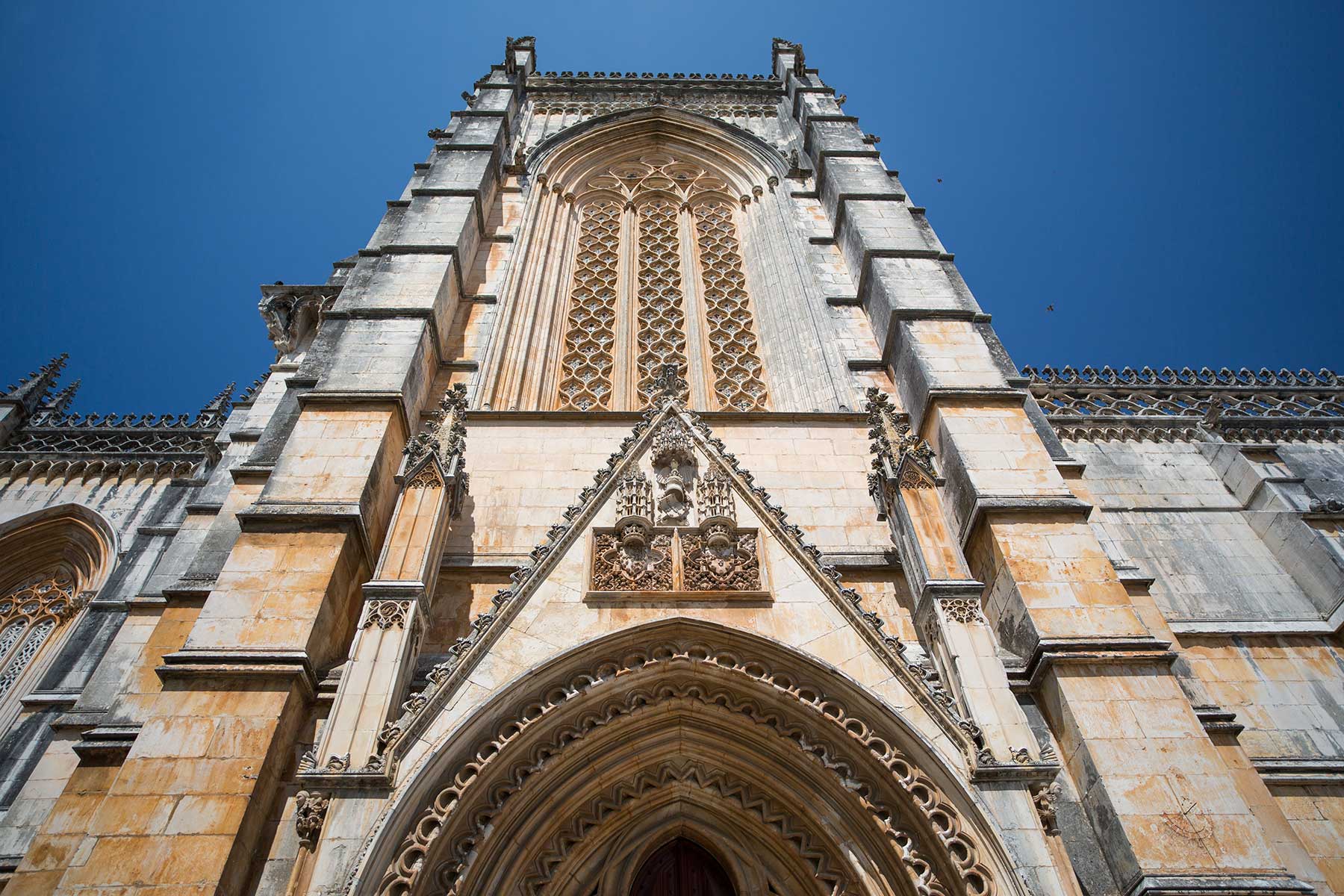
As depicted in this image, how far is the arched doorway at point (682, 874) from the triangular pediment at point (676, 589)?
1930 mm

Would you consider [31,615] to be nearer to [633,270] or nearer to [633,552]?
[633,270]

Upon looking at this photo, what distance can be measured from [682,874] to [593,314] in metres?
8.40

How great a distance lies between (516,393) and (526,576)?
453 centimetres

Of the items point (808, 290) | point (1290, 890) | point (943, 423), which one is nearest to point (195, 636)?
point (943, 423)

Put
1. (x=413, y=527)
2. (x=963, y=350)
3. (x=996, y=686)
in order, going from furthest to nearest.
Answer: (x=963, y=350) < (x=413, y=527) < (x=996, y=686)

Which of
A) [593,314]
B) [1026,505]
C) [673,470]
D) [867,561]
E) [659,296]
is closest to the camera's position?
[1026,505]

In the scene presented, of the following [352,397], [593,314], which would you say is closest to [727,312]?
[593,314]

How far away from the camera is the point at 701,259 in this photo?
1405cm

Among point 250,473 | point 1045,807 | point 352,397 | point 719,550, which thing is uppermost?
point 352,397

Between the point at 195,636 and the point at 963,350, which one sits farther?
the point at 963,350

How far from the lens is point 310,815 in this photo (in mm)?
5008

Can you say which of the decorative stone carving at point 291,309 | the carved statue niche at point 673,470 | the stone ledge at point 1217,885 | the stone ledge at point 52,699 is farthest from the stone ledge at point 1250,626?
the stone ledge at point 52,699

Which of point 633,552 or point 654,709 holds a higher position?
point 633,552

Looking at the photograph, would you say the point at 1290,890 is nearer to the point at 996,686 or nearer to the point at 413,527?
the point at 996,686
